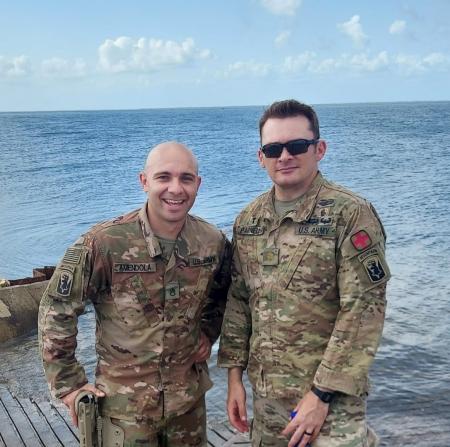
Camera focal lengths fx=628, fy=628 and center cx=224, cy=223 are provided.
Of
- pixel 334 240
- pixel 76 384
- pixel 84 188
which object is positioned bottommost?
pixel 84 188

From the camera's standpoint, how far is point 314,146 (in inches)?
144

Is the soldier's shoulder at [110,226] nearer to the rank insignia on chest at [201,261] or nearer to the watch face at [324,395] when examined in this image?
the rank insignia on chest at [201,261]

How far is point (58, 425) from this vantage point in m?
7.02

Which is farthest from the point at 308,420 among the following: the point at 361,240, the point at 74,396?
the point at 74,396

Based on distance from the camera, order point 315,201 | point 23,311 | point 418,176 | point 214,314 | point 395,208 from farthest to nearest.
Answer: point 418,176, point 395,208, point 23,311, point 214,314, point 315,201

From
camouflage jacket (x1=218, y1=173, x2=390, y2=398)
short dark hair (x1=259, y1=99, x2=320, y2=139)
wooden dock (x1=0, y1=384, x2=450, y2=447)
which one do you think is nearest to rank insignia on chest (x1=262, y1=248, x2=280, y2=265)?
A: camouflage jacket (x1=218, y1=173, x2=390, y2=398)

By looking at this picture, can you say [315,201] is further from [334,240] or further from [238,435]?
[238,435]

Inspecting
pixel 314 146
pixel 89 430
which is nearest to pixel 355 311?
pixel 314 146

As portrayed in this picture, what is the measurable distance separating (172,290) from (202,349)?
49cm

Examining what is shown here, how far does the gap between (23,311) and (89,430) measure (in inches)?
376

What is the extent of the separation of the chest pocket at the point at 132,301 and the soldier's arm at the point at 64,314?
0.19 meters

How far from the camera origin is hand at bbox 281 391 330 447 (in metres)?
3.35

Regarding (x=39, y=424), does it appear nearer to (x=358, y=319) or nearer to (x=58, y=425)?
(x=58, y=425)

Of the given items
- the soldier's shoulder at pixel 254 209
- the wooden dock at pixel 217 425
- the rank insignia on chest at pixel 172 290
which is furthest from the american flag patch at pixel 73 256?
the wooden dock at pixel 217 425
